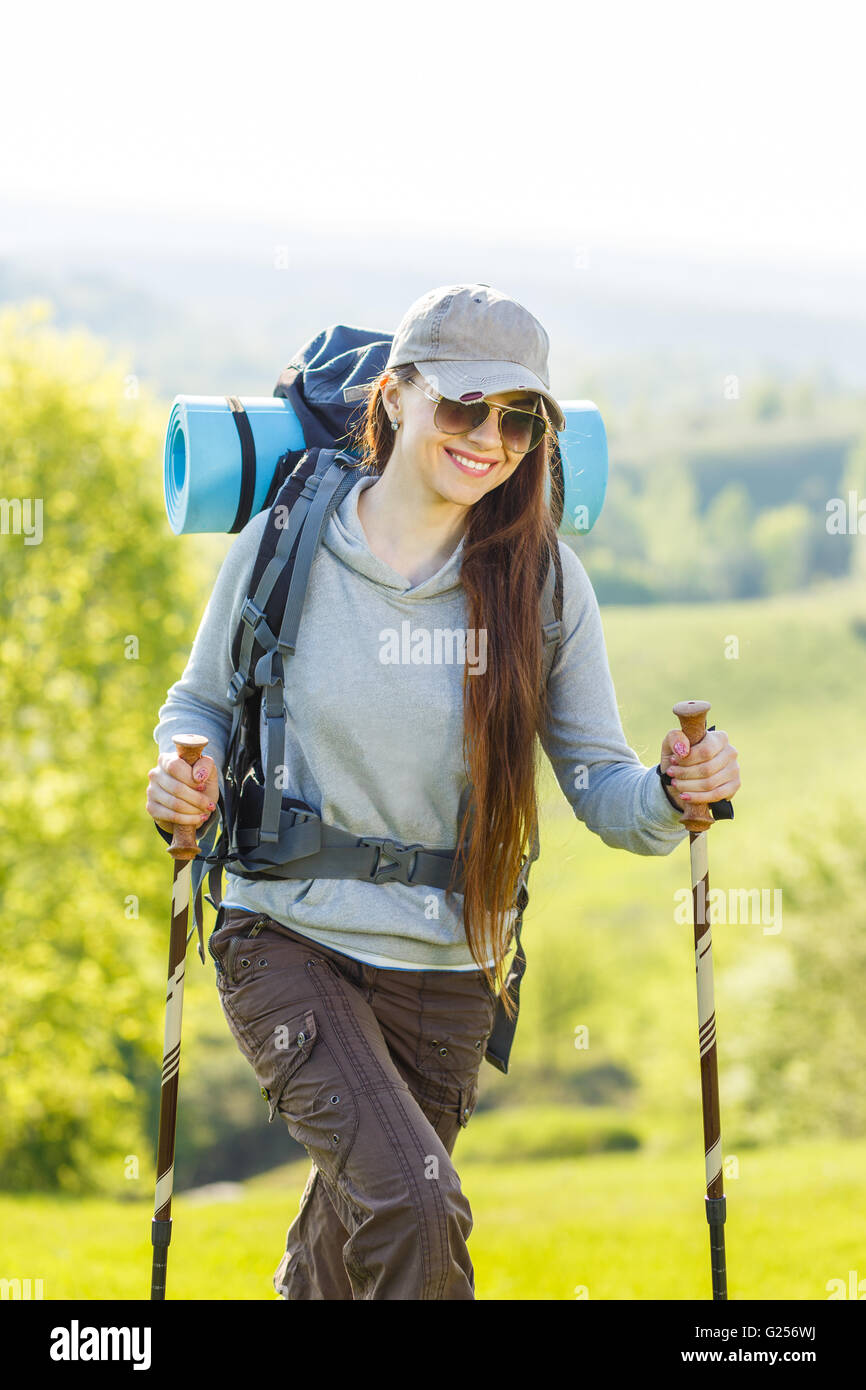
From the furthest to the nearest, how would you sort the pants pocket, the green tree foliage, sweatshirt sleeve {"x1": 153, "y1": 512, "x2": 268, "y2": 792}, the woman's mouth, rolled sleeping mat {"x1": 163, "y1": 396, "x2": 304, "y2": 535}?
1. the green tree foliage
2. rolled sleeping mat {"x1": 163, "y1": 396, "x2": 304, "y2": 535}
3. sweatshirt sleeve {"x1": 153, "y1": 512, "x2": 268, "y2": 792}
4. the woman's mouth
5. the pants pocket

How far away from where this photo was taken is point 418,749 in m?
3.84

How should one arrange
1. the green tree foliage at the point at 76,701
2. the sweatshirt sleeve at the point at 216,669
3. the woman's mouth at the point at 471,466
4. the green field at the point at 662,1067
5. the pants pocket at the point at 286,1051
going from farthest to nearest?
the green tree foliage at the point at 76,701
the green field at the point at 662,1067
the sweatshirt sleeve at the point at 216,669
the woman's mouth at the point at 471,466
the pants pocket at the point at 286,1051

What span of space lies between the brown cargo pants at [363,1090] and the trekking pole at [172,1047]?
18 centimetres

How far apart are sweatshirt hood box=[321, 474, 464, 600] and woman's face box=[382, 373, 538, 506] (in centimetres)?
20

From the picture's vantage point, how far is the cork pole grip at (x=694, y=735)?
3.75 metres

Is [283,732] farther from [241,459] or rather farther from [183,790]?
[241,459]

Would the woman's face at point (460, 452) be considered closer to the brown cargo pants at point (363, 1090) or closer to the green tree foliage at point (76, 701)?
the brown cargo pants at point (363, 1090)

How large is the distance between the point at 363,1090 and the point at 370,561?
1340 mm

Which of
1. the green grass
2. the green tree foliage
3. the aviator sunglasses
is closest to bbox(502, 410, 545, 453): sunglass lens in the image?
the aviator sunglasses

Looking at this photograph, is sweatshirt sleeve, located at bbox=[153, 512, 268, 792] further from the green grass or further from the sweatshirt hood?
the green grass

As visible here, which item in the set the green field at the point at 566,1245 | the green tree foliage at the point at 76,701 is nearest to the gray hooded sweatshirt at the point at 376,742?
the green field at the point at 566,1245

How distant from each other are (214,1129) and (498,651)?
47006mm

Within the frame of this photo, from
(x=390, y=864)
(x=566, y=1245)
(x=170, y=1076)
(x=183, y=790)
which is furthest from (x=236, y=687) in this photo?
(x=566, y=1245)

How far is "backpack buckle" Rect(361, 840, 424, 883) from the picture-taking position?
3.77 metres
